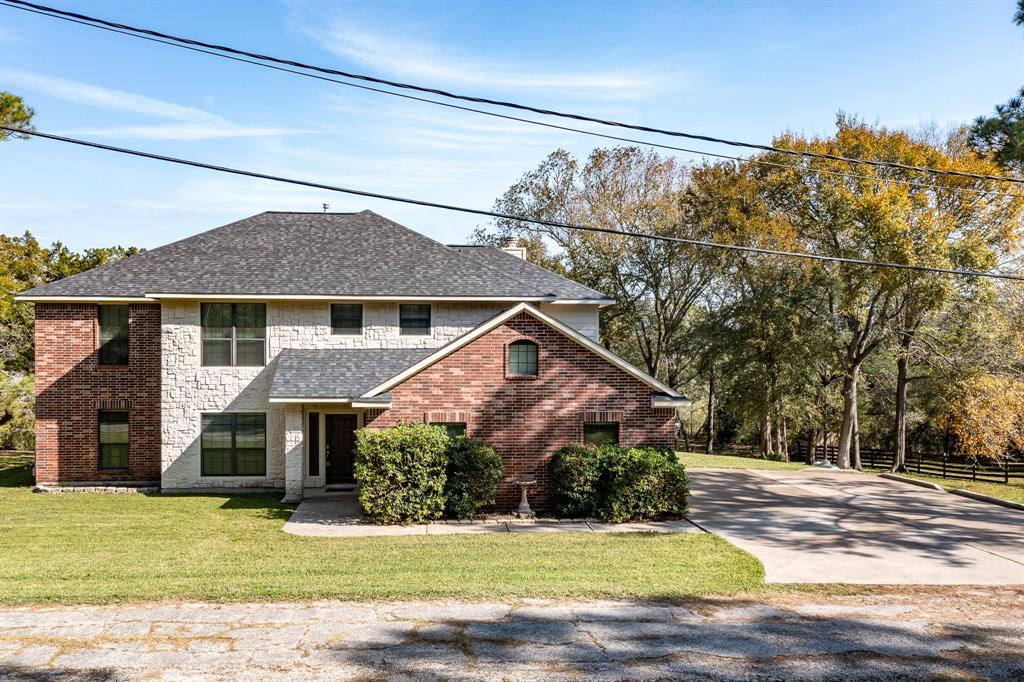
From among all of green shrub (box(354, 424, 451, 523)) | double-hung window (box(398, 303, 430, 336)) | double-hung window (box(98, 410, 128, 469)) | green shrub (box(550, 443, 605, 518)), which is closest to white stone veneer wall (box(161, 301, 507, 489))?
double-hung window (box(398, 303, 430, 336))

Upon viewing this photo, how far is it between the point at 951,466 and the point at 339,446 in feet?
88.9

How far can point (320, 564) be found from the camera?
475 inches

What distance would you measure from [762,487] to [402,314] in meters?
11.8

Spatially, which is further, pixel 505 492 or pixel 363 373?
pixel 363 373

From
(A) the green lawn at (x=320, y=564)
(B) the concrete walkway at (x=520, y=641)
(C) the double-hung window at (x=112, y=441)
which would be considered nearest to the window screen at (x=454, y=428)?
(A) the green lawn at (x=320, y=564)

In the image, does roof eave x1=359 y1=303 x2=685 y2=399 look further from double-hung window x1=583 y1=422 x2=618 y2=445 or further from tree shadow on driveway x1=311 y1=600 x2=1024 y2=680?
tree shadow on driveway x1=311 y1=600 x2=1024 y2=680

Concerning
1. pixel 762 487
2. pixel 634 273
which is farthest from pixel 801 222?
pixel 762 487

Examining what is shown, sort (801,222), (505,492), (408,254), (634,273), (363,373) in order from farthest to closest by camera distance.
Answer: (634,273)
(801,222)
(408,254)
(363,373)
(505,492)

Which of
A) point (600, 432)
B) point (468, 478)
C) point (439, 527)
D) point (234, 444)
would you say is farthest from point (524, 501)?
point (234, 444)

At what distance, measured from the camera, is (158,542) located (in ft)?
45.5

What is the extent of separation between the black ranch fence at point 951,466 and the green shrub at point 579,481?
18617mm

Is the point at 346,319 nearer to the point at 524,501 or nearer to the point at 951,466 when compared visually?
the point at 524,501

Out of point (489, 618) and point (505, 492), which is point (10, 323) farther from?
point (489, 618)

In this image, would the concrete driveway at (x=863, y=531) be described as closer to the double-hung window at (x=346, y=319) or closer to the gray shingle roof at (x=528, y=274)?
the gray shingle roof at (x=528, y=274)
